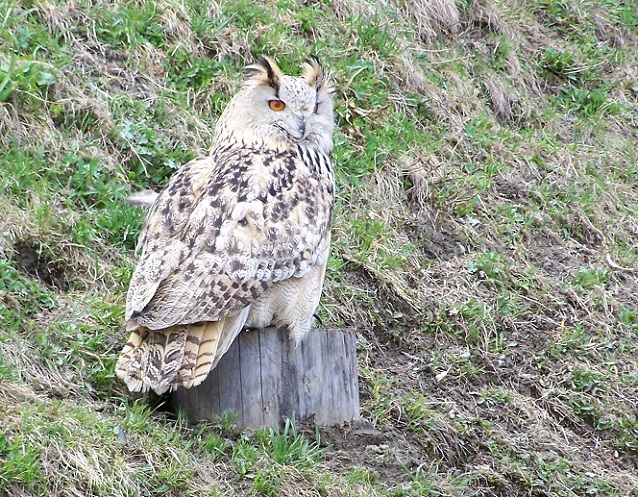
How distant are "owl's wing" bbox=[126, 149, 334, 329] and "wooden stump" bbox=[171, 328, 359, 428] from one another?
287 mm

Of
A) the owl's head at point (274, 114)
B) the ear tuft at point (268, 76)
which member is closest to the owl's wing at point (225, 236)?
the owl's head at point (274, 114)

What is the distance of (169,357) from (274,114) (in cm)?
142

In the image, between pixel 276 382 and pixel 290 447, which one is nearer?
pixel 290 447

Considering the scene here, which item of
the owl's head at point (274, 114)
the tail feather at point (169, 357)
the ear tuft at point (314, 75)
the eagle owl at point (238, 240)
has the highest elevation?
the ear tuft at point (314, 75)

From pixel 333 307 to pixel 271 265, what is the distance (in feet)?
4.69

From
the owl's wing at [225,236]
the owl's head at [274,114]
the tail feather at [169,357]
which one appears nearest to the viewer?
the tail feather at [169,357]

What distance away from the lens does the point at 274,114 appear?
5078mm

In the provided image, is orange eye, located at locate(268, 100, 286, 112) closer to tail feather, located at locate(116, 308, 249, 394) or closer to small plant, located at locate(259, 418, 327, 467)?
tail feather, located at locate(116, 308, 249, 394)

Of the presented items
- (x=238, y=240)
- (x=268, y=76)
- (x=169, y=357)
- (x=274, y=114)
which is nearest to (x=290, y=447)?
(x=169, y=357)

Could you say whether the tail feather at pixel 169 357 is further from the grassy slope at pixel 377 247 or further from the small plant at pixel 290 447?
the small plant at pixel 290 447

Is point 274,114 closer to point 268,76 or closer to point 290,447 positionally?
point 268,76

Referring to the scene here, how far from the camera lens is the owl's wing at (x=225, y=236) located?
4316 mm

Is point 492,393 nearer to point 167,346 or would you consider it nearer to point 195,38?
point 167,346

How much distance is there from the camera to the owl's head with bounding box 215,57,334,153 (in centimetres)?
507
